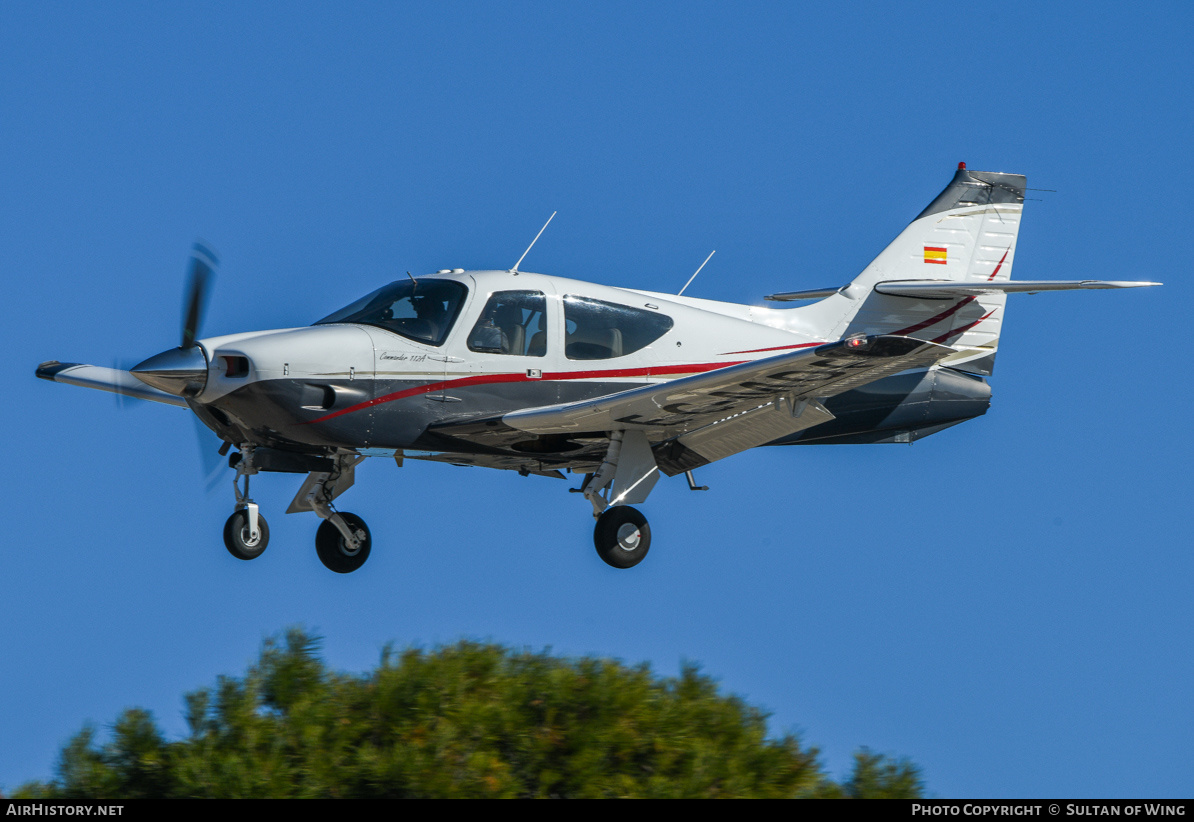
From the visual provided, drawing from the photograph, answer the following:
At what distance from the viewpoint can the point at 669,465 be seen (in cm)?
1481

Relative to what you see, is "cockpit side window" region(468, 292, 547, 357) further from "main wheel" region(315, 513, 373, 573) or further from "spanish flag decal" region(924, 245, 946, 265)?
"spanish flag decal" region(924, 245, 946, 265)

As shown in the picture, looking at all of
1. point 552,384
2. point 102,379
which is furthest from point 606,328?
point 102,379

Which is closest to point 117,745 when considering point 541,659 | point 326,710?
point 326,710

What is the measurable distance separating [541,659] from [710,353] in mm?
4536

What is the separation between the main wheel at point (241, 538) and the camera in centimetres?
1345

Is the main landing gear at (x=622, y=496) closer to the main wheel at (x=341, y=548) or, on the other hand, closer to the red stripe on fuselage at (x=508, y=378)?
the red stripe on fuselage at (x=508, y=378)

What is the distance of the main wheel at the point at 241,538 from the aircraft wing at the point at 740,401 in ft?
9.38

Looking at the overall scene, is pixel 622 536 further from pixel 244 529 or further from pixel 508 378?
pixel 244 529

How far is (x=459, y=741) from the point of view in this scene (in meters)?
10.0

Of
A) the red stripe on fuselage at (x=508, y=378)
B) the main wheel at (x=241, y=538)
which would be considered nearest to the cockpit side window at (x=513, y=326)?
the red stripe on fuselage at (x=508, y=378)

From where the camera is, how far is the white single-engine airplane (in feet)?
41.1

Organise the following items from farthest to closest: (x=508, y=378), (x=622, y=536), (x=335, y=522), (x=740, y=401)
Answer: (x=335, y=522) < (x=622, y=536) < (x=508, y=378) < (x=740, y=401)

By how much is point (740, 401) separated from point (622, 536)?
1862mm
